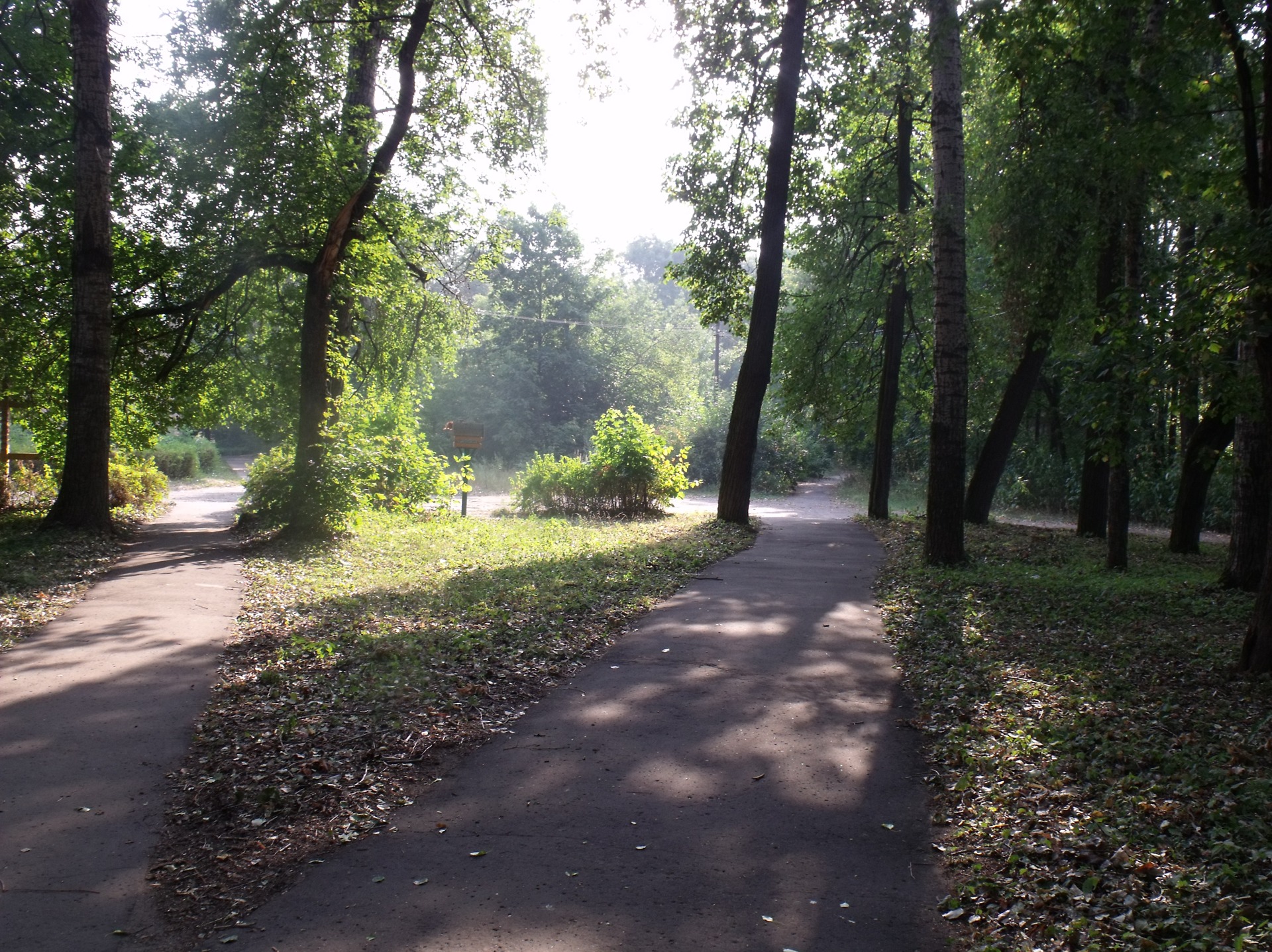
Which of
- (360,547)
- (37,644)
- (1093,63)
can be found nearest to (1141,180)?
(1093,63)

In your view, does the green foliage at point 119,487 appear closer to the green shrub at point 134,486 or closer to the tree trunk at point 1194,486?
the green shrub at point 134,486

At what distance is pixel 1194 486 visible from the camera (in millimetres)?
14734

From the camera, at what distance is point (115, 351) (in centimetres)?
1580

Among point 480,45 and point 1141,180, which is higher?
point 480,45

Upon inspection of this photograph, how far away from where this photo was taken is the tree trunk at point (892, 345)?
1939 centimetres

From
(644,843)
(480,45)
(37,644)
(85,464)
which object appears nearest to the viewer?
(644,843)

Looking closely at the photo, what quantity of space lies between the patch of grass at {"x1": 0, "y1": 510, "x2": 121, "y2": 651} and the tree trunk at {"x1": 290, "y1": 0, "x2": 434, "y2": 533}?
10.4ft

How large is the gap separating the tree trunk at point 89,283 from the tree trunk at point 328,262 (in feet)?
9.27

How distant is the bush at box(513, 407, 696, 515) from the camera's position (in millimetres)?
21234

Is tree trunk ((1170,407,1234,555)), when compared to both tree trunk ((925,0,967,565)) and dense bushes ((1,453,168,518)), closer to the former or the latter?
tree trunk ((925,0,967,565))

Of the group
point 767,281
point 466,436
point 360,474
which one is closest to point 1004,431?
point 767,281

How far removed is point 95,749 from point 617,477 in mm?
16303

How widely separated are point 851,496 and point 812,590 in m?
24.5

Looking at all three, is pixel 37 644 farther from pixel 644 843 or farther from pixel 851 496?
pixel 851 496
